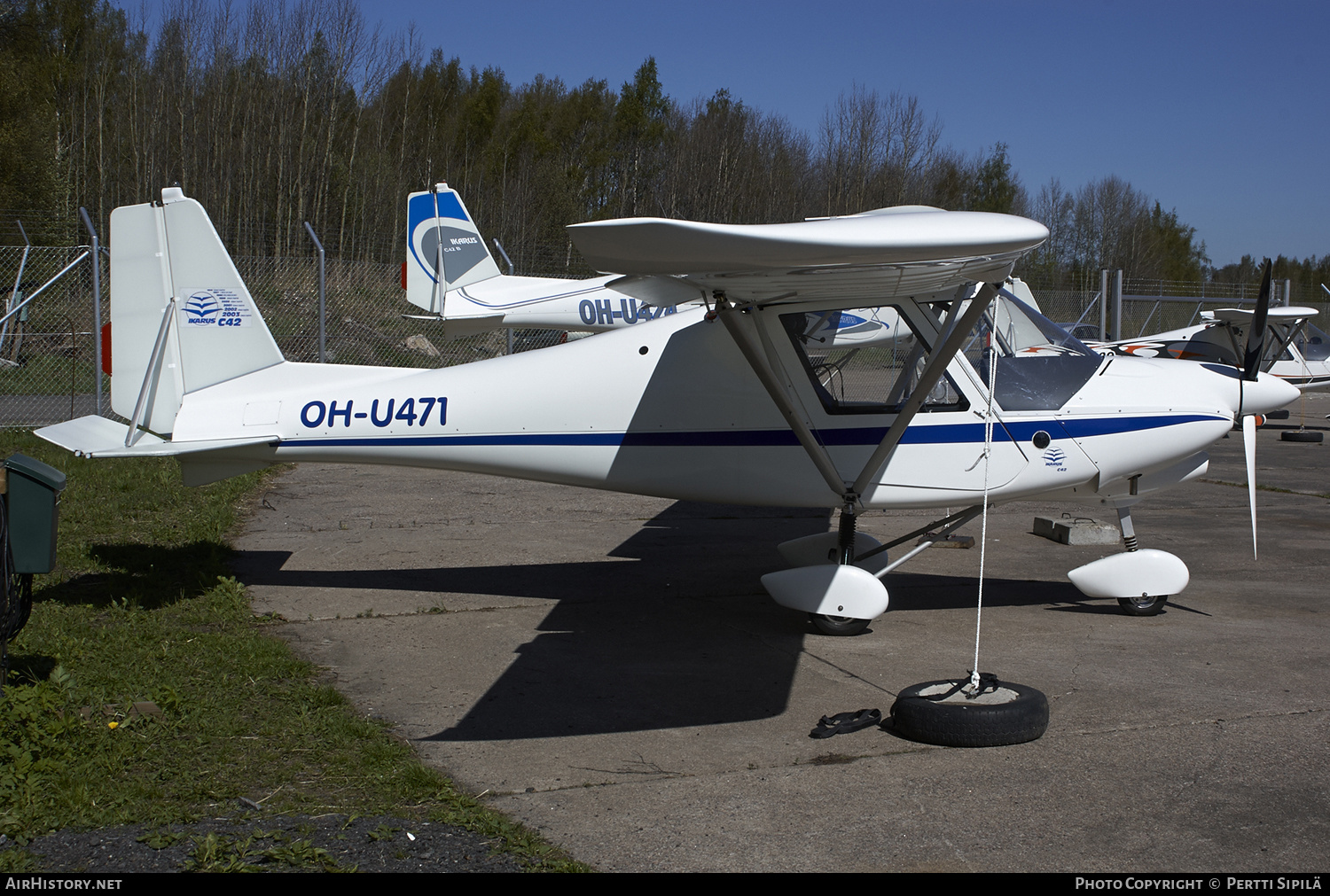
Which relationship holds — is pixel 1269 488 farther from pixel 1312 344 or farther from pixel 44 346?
pixel 44 346

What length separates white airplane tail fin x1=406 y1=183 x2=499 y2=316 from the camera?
56.4 ft

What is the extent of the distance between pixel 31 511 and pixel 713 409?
3.70 m

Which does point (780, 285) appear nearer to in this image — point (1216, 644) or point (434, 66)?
point (1216, 644)

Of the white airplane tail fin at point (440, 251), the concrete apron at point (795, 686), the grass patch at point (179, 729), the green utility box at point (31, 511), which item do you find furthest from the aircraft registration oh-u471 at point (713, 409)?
the white airplane tail fin at point (440, 251)

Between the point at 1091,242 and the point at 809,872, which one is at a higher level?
the point at 1091,242

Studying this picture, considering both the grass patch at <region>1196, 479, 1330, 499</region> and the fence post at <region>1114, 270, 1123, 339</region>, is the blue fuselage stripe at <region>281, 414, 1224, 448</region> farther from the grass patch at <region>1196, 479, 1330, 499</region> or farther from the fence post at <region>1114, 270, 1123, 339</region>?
the fence post at <region>1114, 270, 1123, 339</region>

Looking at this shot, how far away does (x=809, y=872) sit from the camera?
118 inches

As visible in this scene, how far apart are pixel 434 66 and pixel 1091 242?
4008cm

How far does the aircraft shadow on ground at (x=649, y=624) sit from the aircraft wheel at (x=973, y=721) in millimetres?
696

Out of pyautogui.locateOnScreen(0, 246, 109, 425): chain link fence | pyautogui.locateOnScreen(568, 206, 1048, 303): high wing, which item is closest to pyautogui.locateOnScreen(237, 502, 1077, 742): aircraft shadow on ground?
pyautogui.locateOnScreen(568, 206, 1048, 303): high wing

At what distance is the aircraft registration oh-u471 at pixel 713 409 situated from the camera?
238 inches

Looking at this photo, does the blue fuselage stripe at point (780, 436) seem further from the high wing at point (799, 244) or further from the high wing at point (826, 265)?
the high wing at point (799, 244)

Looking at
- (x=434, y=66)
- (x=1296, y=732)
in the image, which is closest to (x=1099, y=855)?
(x=1296, y=732)

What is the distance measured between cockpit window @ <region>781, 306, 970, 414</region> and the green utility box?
13.1 feet
